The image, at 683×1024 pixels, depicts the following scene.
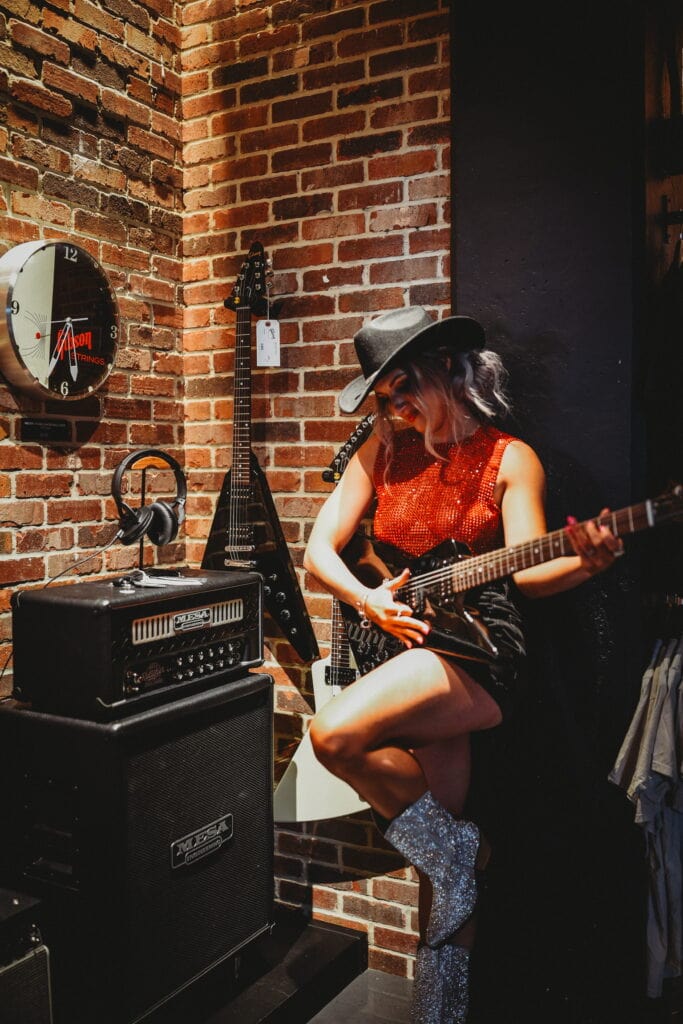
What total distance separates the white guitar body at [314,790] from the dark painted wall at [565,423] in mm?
404

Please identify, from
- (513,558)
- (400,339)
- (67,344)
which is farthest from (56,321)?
(513,558)

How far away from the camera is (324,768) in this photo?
7.64 ft

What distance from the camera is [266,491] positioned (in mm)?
2633

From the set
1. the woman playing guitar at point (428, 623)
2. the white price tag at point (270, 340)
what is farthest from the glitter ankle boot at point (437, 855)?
the white price tag at point (270, 340)

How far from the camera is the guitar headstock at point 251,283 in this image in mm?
2559

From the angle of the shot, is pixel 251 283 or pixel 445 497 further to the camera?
pixel 251 283

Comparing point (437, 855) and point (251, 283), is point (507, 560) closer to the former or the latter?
point (437, 855)

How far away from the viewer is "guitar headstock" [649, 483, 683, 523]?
1.45m

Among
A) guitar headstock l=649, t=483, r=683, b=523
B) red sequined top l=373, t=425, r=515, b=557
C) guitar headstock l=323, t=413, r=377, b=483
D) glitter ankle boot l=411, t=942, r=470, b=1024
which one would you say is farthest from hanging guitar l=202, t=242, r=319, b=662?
guitar headstock l=649, t=483, r=683, b=523

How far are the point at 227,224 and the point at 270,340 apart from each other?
0.48 meters

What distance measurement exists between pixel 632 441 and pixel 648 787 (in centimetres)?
83

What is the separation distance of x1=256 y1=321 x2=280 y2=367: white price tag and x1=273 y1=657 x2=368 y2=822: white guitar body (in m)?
0.96

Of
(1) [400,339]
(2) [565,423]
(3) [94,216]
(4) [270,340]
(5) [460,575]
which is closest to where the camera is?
(5) [460,575]

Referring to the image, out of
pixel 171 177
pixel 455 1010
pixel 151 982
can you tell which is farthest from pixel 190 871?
pixel 171 177
